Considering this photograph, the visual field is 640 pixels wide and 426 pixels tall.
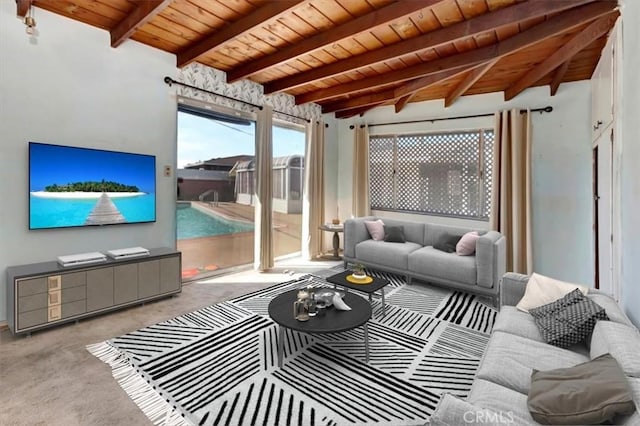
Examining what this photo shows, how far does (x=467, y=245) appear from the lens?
378cm

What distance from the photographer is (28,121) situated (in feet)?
8.96

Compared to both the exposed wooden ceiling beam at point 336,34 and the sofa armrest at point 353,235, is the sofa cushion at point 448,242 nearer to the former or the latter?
the sofa armrest at point 353,235

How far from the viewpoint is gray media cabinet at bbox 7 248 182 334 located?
8.16 ft

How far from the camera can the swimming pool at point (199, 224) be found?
391 cm

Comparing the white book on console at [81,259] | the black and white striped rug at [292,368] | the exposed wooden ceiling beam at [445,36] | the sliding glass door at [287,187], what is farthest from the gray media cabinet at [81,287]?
the exposed wooden ceiling beam at [445,36]

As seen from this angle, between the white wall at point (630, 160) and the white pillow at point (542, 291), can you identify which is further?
the white pillow at point (542, 291)

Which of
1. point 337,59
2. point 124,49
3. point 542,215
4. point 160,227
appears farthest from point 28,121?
point 542,215

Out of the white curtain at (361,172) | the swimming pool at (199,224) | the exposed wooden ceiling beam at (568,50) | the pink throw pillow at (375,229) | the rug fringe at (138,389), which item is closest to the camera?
the rug fringe at (138,389)

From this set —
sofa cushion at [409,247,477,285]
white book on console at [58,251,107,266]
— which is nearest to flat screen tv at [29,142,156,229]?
white book on console at [58,251,107,266]

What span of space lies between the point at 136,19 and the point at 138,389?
2.89 meters

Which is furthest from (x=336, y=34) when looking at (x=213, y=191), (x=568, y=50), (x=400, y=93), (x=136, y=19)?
(x=213, y=191)

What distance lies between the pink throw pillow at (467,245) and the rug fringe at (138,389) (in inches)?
130

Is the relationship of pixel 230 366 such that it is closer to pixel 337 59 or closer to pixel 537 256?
pixel 337 59

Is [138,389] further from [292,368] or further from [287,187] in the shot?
[287,187]
